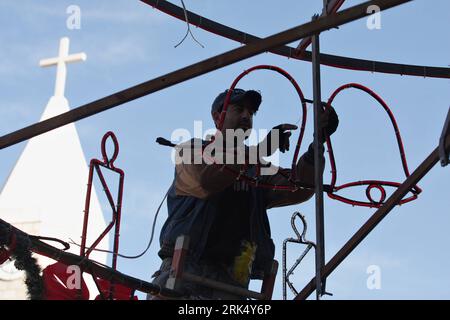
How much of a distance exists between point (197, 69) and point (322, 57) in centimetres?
336

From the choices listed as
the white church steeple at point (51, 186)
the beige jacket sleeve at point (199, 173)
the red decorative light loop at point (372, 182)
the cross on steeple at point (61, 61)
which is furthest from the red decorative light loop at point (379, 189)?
the cross on steeple at point (61, 61)

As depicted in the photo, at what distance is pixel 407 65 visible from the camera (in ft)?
26.5

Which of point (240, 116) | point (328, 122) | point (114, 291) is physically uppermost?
point (240, 116)

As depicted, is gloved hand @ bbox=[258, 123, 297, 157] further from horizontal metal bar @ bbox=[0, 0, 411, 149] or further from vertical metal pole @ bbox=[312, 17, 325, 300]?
horizontal metal bar @ bbox=[0, 0, 411, 149]

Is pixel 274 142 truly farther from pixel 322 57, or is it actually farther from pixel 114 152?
pixel 322 57

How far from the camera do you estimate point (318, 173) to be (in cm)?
595

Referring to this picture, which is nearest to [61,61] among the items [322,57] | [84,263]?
[322,57]

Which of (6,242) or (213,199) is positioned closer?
(6,242)

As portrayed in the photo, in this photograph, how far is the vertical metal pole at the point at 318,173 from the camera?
18.7ft

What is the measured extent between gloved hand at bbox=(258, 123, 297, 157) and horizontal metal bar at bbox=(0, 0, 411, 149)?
1.54 m

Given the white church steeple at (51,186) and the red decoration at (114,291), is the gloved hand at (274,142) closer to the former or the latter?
the red decoration at (114,291)
